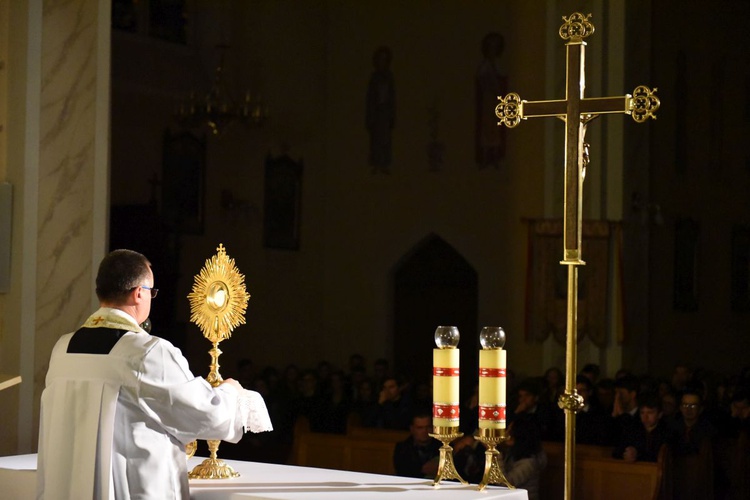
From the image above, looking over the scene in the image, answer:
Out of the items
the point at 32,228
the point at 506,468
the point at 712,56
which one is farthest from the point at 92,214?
the point at 712,56

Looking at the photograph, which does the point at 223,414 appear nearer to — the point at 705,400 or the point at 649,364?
the point at 705,400

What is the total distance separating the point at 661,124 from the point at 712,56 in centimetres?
195

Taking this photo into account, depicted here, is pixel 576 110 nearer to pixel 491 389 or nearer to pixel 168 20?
pixel 491 389

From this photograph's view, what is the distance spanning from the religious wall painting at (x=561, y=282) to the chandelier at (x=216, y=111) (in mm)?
3932

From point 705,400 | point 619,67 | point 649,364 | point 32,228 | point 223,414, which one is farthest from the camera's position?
point 649,364

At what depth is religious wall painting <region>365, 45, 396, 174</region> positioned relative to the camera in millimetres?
16359

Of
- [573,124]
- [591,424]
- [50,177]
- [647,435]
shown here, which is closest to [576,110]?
[573,124]

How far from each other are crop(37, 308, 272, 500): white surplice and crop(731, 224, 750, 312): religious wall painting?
13115 mm

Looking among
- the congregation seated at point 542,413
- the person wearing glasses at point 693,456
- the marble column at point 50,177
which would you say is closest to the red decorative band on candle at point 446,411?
the marble column at point 50,177

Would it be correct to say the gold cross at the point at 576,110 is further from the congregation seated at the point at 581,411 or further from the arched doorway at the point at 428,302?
the arched doorway at the point at 428,302

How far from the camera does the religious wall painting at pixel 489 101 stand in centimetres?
1524

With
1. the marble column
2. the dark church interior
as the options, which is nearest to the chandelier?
the dark church interior

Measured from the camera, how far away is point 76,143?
793 centimetres

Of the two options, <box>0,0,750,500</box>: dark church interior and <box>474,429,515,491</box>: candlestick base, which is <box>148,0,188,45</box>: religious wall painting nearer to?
<box>0,0,750,500</box>: dark church interior
